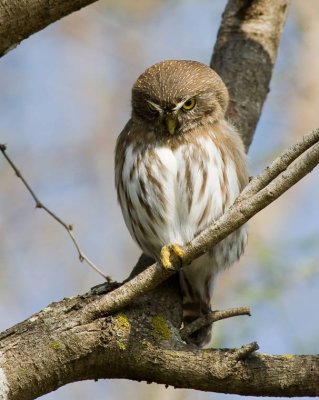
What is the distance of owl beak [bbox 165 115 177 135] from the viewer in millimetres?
4379

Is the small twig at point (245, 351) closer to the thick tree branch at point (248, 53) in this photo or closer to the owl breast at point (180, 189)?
the owl breast at point (180, 189)

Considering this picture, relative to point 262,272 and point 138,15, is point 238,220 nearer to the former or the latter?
point 262,272

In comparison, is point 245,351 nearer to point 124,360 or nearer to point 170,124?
point 124,360

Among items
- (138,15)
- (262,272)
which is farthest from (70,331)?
(138,15)

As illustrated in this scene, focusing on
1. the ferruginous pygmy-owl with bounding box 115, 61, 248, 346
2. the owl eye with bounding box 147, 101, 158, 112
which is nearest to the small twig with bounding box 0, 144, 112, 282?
the ferruginous pygmy-owl with bounding box 115, 61, 248, 346

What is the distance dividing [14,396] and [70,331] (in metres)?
0.34

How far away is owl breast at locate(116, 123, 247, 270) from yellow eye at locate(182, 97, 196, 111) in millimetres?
162

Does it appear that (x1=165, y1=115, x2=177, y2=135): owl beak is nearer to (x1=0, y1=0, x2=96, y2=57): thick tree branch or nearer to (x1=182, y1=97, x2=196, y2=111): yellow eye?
(x1=182, y1=97, x2=196, y2=111): yellow eye

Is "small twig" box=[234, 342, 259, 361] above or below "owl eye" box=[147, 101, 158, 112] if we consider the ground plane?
below

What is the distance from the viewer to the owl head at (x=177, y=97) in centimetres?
443

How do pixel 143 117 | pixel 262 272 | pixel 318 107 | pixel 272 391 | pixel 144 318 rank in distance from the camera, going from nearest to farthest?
pixel 272 391 → pixel 144 318 → pixel 143 117 → pixel 262 272 → pixel 318 107

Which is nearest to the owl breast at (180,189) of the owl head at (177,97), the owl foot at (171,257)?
the owl head at (177,97)

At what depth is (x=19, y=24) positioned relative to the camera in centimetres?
334

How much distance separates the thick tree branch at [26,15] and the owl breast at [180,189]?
117cm
